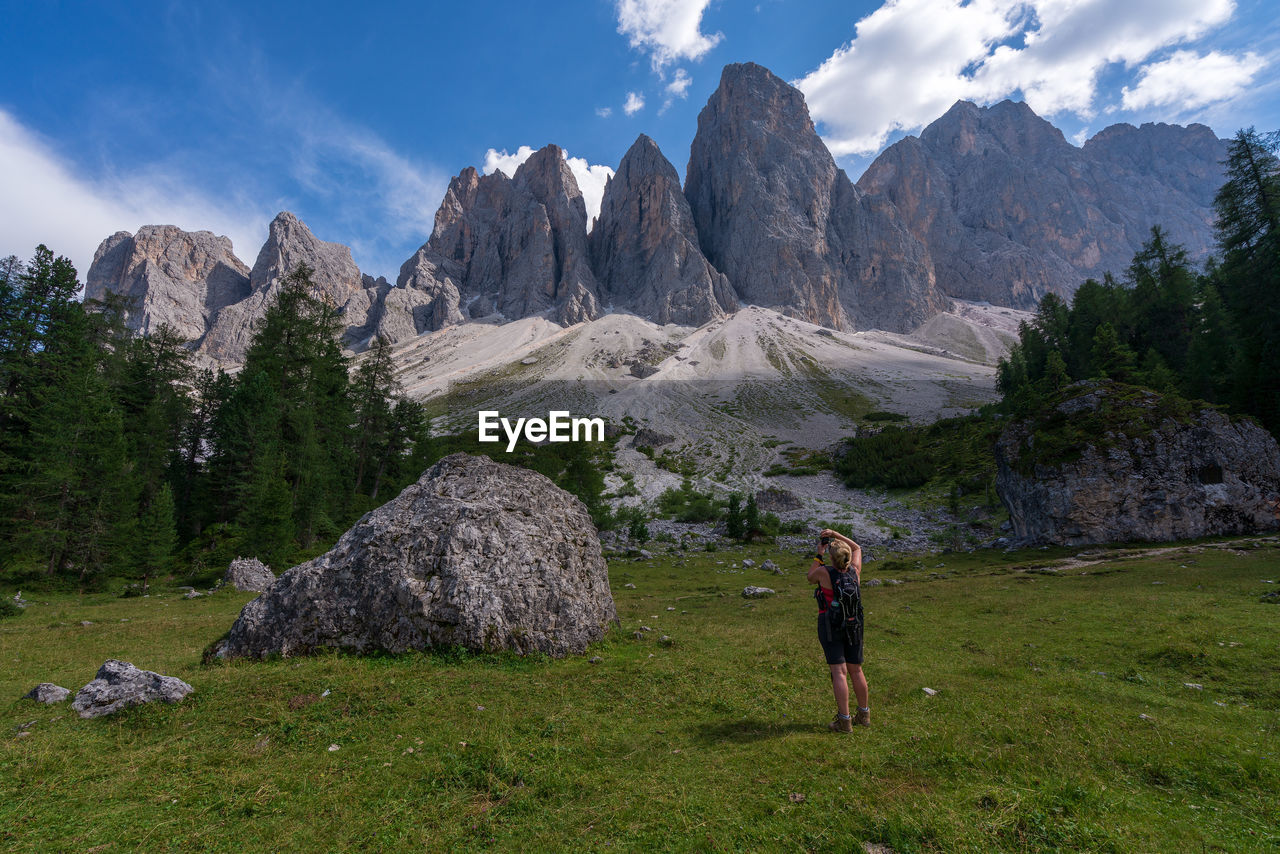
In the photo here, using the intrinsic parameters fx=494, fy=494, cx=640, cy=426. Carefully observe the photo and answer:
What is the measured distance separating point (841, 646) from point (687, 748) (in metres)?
2.69

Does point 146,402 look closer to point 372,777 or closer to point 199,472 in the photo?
point 199,472

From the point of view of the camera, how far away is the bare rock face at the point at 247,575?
2406 centimetres

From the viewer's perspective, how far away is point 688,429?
338 ft

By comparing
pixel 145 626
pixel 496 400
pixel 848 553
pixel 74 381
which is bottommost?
Answer: pixel 145 626

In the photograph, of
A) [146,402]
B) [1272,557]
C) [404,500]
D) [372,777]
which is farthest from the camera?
[146,402]

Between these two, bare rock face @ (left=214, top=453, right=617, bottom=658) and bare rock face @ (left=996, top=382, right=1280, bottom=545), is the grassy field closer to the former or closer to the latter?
bare rock face @ (left=214, top=453, right=617, bottom=658)

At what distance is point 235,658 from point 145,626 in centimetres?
829

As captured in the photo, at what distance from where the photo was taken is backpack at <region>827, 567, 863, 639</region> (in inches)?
288

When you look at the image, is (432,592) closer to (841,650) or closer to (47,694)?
(47,694)

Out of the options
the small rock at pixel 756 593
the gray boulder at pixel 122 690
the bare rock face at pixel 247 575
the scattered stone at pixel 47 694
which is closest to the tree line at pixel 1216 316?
the small rock at pixel 756 593

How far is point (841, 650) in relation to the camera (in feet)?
24.2

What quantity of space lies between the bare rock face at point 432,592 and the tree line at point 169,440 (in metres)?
21.0

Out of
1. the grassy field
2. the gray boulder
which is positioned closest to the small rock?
the grassy field

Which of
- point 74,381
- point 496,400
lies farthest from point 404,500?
point 496,400
